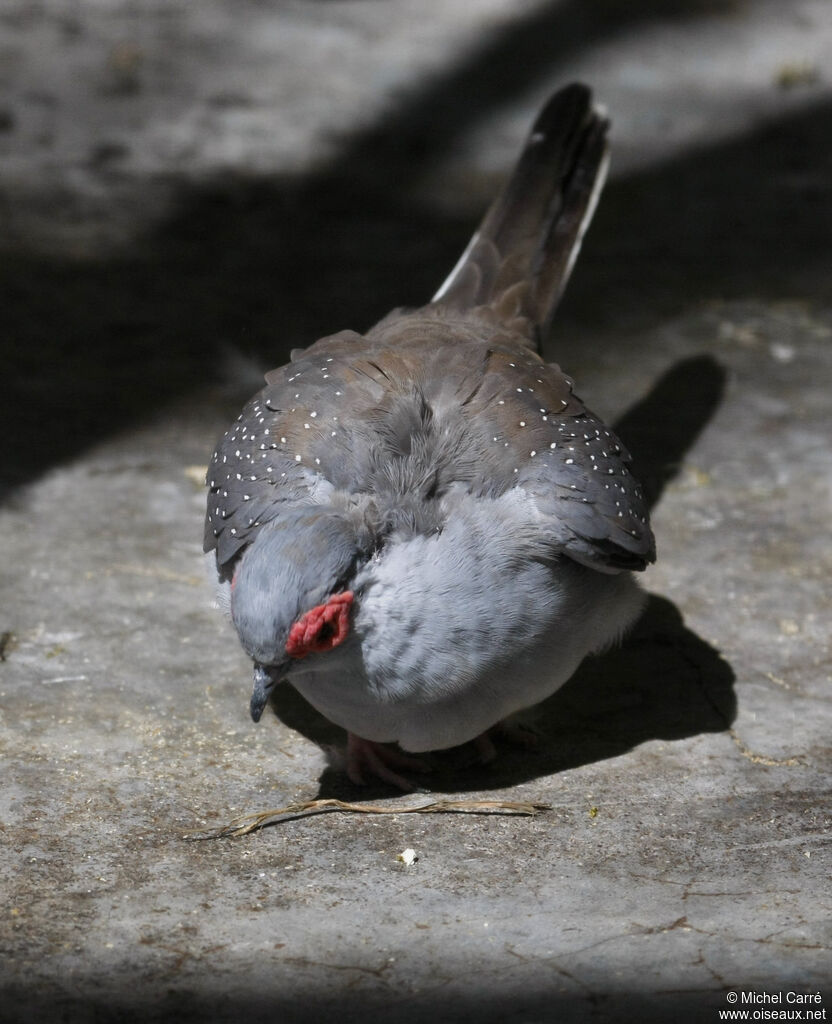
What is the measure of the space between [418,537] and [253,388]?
9.11 ft

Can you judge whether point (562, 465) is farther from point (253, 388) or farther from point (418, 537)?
point (253, 388)

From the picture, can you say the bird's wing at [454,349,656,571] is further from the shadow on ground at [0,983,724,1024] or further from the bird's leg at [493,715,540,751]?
the shadow on ground at [0,983,724,1024]

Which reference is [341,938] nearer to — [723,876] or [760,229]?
[723,876]

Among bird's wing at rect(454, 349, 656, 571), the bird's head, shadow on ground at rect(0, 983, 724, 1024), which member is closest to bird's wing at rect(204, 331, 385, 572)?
the bird's head

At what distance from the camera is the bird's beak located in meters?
3.60

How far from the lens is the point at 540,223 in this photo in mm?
5578

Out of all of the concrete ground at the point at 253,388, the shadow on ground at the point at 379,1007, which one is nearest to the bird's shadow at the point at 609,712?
the concrete ground at the point at 253,388

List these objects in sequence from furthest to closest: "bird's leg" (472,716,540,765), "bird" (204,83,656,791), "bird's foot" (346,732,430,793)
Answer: "bird's leg" (472,716,540,765)
"bird's foot" (346,732,430,793)
"bird" (204,83,656,791)

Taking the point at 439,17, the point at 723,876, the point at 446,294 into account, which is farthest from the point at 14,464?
the point at 439,17

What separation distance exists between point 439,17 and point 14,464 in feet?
17.9

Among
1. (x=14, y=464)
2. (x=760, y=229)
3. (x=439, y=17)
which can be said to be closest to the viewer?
(x=14, y=464)

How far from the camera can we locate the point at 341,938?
3.42m

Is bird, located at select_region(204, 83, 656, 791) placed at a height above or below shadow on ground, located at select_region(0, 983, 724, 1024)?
above

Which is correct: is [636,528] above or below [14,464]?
above
